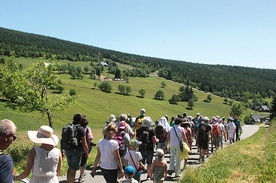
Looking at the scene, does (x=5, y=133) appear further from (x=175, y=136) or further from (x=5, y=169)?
(x=175, y=136)

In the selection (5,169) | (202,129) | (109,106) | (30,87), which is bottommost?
(109,106)

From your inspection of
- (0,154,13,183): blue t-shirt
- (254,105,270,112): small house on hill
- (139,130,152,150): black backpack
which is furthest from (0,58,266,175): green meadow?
(0,154,13,183): blue t-shirt

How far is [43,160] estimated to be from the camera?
5137 millimetres

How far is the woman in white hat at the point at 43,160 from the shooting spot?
16.9ft

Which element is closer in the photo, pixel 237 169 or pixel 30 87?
pixel 237 169

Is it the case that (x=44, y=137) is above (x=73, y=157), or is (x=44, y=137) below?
above

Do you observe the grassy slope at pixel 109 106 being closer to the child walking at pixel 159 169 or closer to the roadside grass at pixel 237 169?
the roadside grass at pixel 237 169

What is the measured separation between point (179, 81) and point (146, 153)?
182m

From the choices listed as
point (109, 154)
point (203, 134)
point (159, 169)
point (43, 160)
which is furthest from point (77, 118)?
point (203, 134)

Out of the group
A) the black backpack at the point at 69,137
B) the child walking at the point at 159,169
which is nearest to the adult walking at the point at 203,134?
the child walking at the point at 159,169

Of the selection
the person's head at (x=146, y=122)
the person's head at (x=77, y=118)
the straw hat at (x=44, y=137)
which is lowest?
the person's head at (x=146, y=122)

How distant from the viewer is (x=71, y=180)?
8289 mm

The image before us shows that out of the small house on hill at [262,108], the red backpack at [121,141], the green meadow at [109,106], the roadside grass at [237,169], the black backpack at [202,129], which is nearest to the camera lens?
the red backpack at [121,141]

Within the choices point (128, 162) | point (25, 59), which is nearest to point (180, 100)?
point (25, 59)
